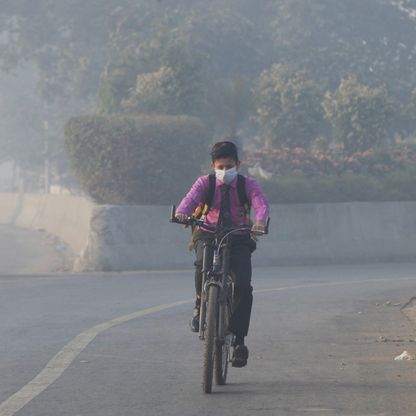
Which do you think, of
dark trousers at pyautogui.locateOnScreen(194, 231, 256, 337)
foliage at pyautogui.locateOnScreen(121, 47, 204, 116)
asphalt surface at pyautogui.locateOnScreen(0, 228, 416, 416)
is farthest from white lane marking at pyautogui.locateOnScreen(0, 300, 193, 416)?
foliage at pyautogui.locateOnScreen(121, 47, 204, 116)

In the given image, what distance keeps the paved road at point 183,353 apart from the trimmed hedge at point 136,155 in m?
6.52

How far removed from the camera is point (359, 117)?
125 feet

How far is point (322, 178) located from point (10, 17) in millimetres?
33995

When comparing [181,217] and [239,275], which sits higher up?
[181,217]

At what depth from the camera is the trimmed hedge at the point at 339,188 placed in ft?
94.2

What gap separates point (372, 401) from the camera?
904cm

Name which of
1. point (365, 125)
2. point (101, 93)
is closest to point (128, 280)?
point (365, 125)

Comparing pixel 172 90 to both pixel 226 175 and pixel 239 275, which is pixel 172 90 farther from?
pixel 239 275

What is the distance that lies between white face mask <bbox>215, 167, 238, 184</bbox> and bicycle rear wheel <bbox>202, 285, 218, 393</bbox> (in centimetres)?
91

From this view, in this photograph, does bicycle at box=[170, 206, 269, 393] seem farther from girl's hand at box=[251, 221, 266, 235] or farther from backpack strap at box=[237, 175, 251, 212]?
backpack strap at box=[237, 175, 251, 212]

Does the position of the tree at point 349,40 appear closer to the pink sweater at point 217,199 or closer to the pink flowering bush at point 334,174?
the pink flowering bush at point 334,174

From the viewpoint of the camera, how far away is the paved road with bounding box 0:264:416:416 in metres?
8.99

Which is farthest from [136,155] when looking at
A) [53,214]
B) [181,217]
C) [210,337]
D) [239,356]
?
[210,337]

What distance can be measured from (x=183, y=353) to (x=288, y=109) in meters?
28.4
